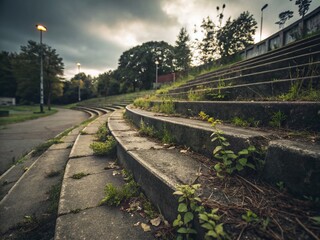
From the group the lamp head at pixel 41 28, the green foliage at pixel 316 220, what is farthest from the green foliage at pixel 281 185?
the lamp head at pixel 41 28

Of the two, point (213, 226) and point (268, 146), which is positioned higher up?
point (268, 146)

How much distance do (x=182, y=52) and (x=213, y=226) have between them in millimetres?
46852

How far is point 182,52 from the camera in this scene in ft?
143

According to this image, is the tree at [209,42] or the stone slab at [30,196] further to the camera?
the tree at [209,42]

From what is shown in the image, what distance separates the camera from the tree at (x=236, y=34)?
16.4 m

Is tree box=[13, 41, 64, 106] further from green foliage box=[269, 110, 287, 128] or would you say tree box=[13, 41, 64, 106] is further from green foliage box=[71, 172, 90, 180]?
green foliage box=[269, 110, 287, 128]

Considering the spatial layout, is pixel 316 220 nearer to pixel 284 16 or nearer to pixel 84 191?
pixel 84 191

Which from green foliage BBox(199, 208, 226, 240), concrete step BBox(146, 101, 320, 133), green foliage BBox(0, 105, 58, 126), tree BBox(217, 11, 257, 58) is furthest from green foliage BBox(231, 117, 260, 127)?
tree BBox(217, 11, 257, 58)

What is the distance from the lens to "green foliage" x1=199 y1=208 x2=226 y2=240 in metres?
0.81

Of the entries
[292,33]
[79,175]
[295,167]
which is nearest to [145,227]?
[295,167]

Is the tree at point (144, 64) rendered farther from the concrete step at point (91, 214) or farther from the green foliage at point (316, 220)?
the green foliage at point (316, 220)

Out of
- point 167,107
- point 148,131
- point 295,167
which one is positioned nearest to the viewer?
point 295,167

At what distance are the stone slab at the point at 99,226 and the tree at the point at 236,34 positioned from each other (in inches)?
673

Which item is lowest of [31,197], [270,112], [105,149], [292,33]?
[31,197]
